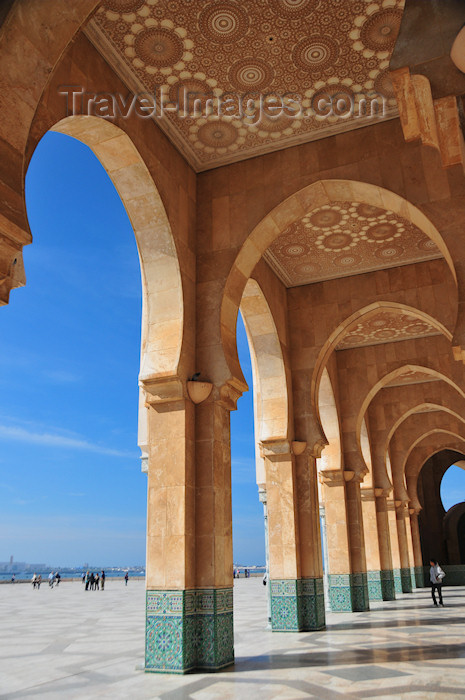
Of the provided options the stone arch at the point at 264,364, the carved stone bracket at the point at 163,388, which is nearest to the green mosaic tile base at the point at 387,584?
the stone arch at the point at 264,364

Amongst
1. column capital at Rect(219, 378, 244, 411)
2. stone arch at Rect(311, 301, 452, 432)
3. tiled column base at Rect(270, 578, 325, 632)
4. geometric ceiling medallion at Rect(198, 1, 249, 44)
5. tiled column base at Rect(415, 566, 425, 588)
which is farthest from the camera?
tiled column base at Rect(415, 566, 425, 588)

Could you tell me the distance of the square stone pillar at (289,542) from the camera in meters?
8.39

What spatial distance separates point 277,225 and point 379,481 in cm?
961

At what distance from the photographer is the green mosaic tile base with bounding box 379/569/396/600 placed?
14.4 m

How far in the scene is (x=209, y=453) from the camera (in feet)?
20.2

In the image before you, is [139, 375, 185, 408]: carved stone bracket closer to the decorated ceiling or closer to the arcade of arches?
the arcade of arches

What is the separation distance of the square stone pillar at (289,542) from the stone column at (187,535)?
2.58 m

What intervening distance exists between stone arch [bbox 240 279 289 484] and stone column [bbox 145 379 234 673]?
9.03 ft

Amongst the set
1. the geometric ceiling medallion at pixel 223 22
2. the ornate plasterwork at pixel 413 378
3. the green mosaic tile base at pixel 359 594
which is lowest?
the green mosaic tile base at pixel 359 594

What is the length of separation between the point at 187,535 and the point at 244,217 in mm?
3640

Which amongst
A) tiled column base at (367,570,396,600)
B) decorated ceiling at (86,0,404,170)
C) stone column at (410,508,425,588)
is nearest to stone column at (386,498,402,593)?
stone column at (410,508,425,588)

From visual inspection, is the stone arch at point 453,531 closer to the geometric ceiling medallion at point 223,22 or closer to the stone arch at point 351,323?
the stone arch at point 351,323

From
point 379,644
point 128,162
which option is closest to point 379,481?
point 379,644

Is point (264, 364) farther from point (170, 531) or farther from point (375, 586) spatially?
point (375, 586)
